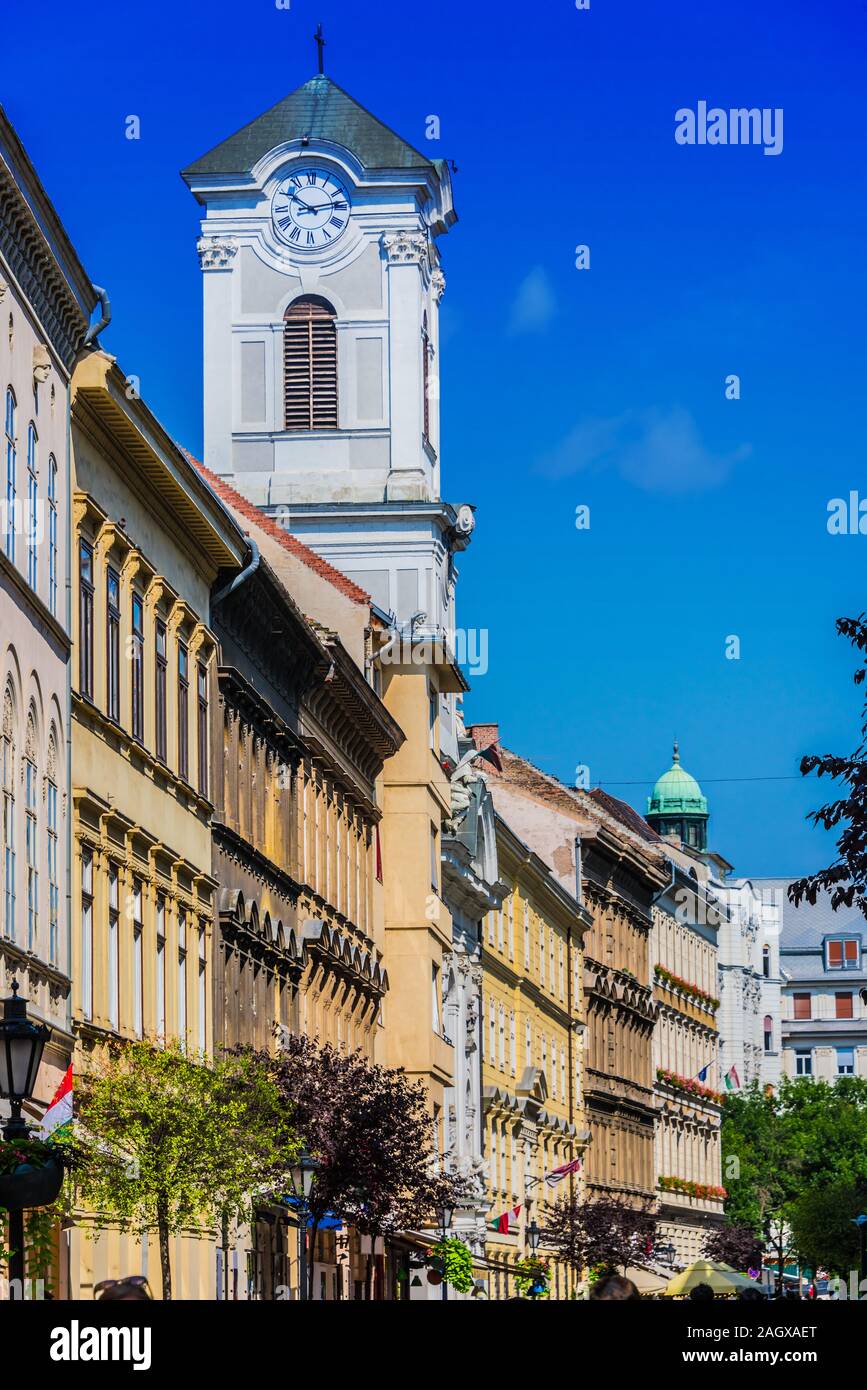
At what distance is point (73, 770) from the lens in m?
29.9

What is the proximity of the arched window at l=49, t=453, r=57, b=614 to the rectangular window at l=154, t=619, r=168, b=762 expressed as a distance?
637 cm

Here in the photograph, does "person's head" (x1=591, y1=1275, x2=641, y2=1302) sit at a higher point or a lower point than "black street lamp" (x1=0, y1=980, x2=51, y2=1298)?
lower

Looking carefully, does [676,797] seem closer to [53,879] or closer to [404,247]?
[404,247]

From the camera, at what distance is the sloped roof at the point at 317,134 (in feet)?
269

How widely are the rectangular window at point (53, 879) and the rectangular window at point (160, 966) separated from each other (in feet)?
19.7

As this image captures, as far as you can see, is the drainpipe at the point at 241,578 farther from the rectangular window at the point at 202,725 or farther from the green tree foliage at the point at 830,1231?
the green tree foliage at the point at 830,1231

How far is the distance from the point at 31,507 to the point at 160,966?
8.64m

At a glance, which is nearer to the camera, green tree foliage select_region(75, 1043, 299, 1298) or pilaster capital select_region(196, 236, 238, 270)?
green tree foliage select_region(75, 1043, 299, 1298)

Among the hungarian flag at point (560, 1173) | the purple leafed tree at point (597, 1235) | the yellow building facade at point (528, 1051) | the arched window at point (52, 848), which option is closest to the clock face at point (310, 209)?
the yellow building facade at point (528, 1051)

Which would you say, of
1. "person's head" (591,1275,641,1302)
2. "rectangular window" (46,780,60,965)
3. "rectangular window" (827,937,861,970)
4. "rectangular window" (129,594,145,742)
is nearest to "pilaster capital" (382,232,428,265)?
"rectangular window" (129,594,145,742)

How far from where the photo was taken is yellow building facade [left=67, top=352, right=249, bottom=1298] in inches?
1200

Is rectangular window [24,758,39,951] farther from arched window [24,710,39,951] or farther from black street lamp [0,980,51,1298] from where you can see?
black street lamp [0,980,51,1298]
